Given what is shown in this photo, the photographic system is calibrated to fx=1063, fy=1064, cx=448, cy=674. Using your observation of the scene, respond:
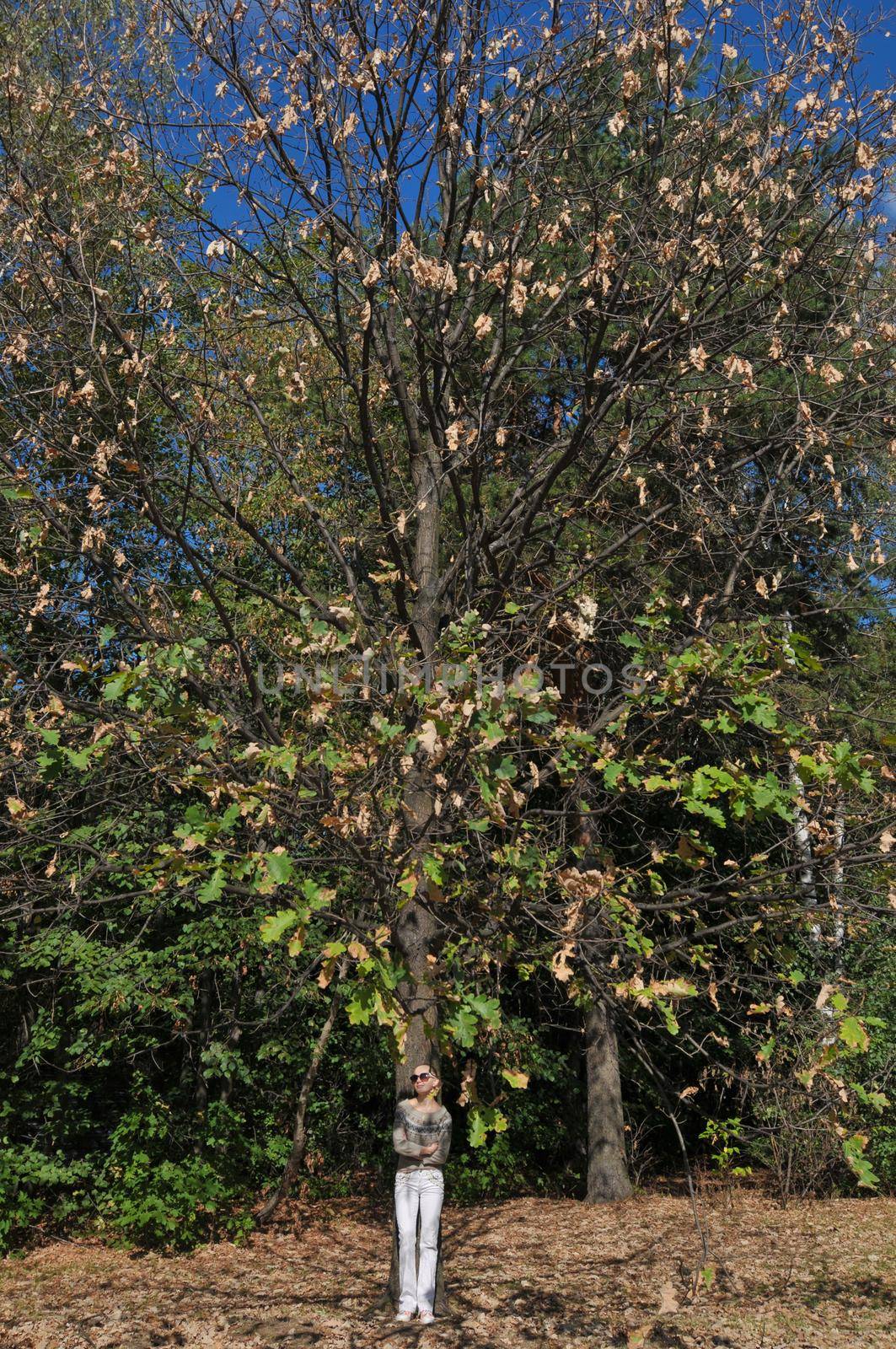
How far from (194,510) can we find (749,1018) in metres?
7.52

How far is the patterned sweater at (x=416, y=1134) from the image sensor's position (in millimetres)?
5664

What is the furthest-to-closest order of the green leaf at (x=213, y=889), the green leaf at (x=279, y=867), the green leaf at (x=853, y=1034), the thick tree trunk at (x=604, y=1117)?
1. the thick tree trunk at (x=604, y=1117)
2. the green leaf at (x=853, y=1034)
3. the green leaf at (x=213, y=889)
4. the green leaf at (x=279, y=867)

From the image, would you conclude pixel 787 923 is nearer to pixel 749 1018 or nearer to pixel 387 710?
pixel 387 710

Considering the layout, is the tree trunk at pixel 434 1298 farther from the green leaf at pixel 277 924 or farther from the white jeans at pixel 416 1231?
the green leaf at pixel 277 924

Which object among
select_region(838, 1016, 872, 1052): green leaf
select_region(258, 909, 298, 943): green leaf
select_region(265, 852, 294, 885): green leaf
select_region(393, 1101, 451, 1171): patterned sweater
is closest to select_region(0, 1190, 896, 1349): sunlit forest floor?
select_region(393, 1101, 451, 1171): patterned sweater

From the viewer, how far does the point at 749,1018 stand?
10.7m

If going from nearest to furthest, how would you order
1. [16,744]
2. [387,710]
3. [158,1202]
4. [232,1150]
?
[387,710] < [16,744] < [158,1202] < [232,1150]

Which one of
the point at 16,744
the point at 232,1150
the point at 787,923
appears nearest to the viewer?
the point at 16,744

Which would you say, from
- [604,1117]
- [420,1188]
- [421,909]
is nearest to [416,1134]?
[420,1188]

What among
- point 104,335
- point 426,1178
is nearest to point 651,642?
point 426,1178

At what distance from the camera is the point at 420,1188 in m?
5.64

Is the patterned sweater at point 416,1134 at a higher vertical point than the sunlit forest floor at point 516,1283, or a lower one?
higher

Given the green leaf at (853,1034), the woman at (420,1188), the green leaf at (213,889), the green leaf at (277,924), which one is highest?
the green leaf at (213,889)

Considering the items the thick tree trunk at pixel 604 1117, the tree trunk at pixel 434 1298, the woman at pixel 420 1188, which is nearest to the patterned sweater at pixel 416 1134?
the woman at pixel 420 1188
